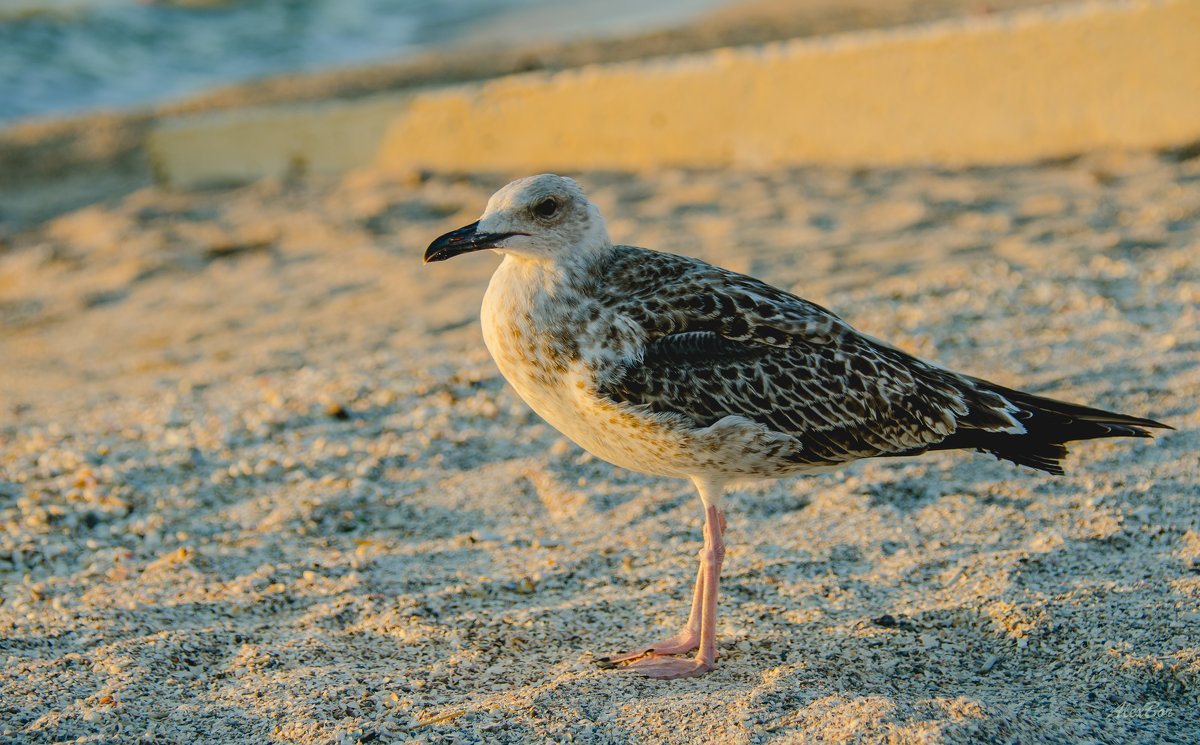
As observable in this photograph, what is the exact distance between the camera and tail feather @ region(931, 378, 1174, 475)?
3387 mm

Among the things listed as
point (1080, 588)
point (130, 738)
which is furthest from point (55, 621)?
point (1080, 588)

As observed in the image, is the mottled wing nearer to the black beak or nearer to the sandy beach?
the black beak

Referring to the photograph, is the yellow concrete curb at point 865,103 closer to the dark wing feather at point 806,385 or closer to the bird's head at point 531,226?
the dark wing feather at point 806,385

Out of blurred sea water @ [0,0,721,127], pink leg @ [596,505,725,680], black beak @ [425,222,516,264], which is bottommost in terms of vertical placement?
pink leg @ [596,505,725,680]

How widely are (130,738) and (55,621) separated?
0.77 m

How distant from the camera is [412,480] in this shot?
4582 mm

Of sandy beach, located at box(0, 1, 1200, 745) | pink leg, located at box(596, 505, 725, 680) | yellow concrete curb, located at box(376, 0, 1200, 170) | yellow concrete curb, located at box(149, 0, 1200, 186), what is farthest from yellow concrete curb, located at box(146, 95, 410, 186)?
pink leg, located at box(596, 505, 725, 680)

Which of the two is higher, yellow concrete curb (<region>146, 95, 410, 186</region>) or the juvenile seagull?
yellow concrete curb (<region>146, 95, 410, 186</region>)

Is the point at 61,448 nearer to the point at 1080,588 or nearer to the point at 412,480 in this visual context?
the point at 412,480

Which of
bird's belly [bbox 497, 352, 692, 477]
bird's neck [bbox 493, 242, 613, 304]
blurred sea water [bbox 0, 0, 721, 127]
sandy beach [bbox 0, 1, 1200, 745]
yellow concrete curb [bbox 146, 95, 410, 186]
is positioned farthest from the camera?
blurred sea water [bbox 0, 0, 721, 127]

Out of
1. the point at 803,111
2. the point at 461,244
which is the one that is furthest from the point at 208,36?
the point at 461,244

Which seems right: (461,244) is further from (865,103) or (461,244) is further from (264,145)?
(264,145)

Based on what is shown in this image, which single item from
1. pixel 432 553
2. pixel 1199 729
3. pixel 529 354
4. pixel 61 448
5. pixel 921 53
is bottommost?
pixel 1199 729

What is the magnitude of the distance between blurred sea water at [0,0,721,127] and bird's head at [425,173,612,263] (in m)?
14.4
